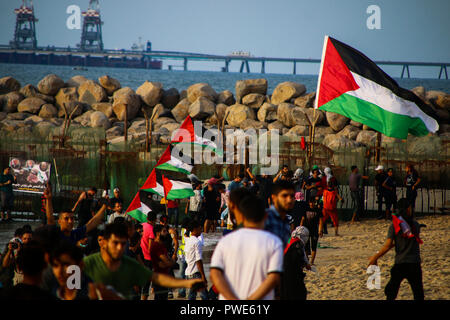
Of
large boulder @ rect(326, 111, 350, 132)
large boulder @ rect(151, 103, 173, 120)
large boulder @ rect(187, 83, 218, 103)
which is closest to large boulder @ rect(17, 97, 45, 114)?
large boulder @ rect(151, 103, 173, 120)

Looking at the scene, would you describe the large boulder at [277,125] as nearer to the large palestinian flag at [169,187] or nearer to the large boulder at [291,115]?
the large boulder at [291,115]

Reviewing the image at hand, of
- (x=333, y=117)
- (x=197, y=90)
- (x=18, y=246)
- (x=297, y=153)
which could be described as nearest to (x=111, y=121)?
(x=197, y=90)

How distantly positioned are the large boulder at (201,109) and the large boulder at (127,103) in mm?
3396

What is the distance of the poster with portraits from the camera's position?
1342cm

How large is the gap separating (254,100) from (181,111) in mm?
4340

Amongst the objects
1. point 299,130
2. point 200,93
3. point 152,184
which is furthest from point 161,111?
point 152,184

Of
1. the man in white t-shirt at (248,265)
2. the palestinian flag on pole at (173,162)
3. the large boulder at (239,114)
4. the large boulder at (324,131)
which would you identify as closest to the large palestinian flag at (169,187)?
the palestinian flag on pole at (173,162)

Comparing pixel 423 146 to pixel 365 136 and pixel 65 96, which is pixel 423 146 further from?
pixel 65 96

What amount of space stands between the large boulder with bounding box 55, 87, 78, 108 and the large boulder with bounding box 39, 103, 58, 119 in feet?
3.13

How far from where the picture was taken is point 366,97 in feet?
24.8

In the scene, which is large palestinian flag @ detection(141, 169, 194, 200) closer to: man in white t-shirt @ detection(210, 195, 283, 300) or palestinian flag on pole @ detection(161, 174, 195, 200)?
palestinian flag on pole @ detection(161, 174, 195, 200)

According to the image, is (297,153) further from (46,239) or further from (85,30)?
(85,30)

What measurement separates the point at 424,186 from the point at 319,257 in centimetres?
771

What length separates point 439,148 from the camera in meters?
18.2
